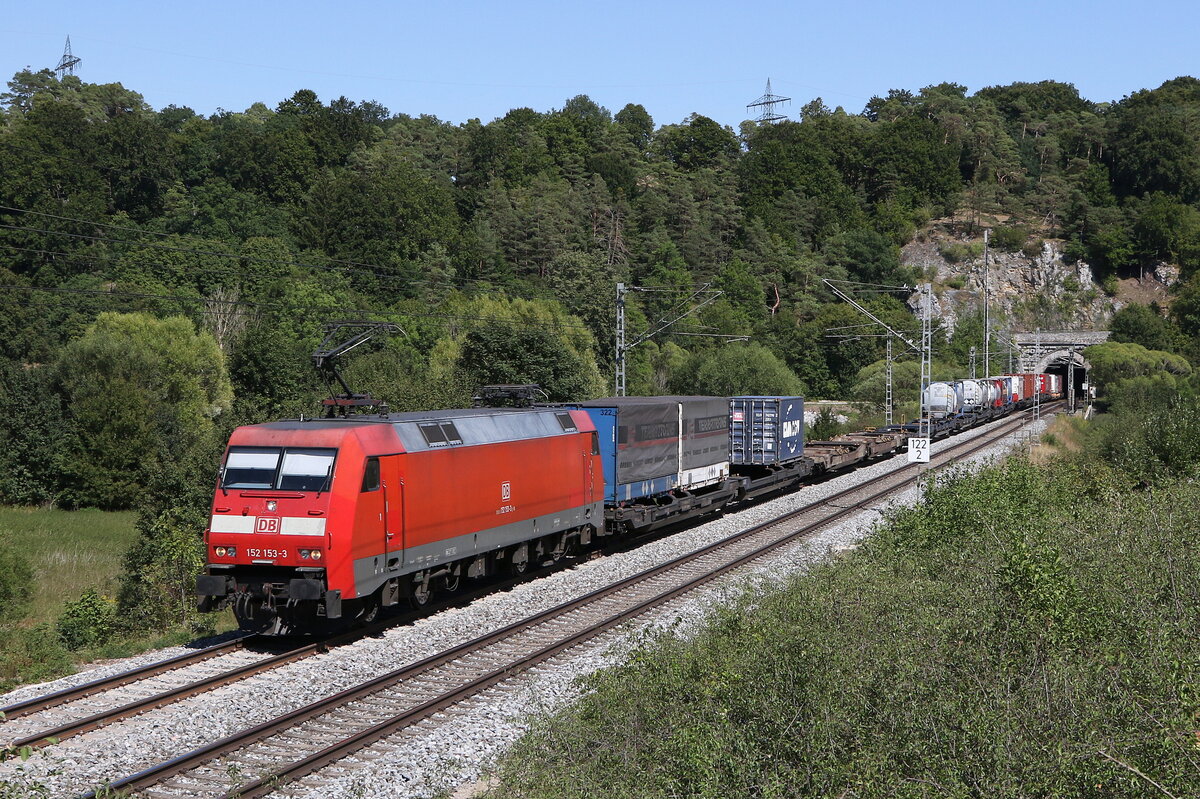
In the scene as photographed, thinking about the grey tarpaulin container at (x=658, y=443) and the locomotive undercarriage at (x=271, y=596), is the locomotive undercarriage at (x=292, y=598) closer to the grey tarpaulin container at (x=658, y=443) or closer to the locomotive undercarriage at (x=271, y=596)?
the locomotive undercarriage at (x=271, y=596)

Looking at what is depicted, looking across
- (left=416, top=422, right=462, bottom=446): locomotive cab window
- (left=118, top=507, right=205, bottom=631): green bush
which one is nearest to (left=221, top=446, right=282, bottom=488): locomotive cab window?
(left=416, top=422, right=462, bottom=446): locomotive cab window

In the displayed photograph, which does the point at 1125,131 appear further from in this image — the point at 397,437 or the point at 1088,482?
the point at 397,437

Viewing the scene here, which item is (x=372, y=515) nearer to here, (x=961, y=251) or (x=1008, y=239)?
(x=961, y=251)

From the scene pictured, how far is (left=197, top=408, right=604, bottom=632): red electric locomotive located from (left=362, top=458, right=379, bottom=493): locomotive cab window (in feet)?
0.05

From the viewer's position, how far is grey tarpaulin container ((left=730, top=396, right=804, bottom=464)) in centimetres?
3244

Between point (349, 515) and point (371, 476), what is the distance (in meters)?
0.78

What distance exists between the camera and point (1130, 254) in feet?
432

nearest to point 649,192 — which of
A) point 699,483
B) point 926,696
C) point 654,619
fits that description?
point 699,483

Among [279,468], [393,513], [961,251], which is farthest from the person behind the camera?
[961,251]

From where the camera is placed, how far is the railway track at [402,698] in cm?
1055

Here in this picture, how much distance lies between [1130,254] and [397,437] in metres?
136

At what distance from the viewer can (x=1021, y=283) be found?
440 ft

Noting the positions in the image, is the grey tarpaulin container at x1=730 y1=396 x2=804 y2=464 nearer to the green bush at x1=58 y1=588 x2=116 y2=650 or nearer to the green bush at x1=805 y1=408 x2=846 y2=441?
the green bush at x1=58 y1=588 x2=116 y2=650

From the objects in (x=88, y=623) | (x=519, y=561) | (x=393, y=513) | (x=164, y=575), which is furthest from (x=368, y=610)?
(x=164, y=575)
